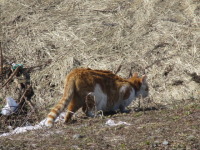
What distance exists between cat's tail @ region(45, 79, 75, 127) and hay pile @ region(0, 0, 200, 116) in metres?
1.90

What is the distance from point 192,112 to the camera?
6812mm

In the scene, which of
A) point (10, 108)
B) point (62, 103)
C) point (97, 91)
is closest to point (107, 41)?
point (10, 108)

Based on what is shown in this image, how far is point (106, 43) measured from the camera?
11.3 m

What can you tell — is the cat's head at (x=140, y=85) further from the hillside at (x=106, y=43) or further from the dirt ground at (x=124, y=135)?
the dirt ground at (x=124, y=135)

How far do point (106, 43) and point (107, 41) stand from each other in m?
0.11

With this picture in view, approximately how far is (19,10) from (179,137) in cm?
918

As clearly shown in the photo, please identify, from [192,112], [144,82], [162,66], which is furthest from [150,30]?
[192,112]

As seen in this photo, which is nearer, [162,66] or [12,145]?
[12,145]

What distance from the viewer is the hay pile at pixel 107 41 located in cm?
1003

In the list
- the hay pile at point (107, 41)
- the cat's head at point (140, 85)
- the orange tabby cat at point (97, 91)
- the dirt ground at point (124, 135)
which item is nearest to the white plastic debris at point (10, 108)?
the hay pile at point (107, 41)

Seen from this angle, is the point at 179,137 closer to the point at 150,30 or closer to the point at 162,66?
the point at 162,66

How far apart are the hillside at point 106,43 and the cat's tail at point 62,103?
1.38m

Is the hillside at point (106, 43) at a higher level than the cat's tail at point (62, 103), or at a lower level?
higher

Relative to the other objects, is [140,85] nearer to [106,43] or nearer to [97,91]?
[97,91]
